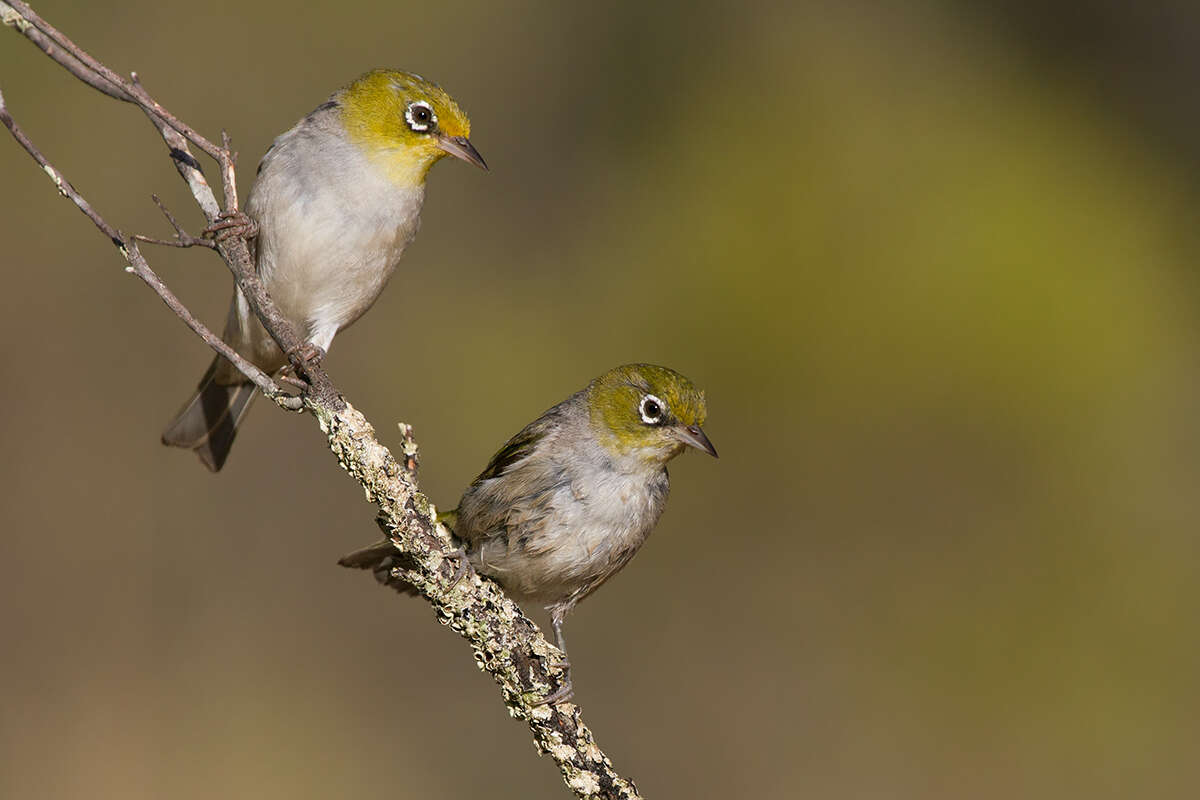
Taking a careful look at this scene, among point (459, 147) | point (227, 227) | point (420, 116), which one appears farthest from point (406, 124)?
point (227, 227)

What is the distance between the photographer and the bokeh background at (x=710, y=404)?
6469 mm

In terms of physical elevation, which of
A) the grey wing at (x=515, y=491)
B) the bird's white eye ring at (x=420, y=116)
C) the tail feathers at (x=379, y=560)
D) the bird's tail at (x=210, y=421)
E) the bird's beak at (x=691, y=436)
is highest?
the bird's white eye ring at (x=420, y=116)

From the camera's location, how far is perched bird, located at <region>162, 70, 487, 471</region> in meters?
3.44

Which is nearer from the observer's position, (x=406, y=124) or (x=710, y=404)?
(x=406, y=124)

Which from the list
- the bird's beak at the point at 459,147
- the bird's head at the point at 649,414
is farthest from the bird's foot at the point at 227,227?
the bird's head at the point at 649,414

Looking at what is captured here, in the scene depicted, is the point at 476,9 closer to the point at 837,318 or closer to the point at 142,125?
the point at 142,125

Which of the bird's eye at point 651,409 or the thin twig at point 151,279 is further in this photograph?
the bird's eye at point 651,409

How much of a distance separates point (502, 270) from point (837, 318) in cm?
240

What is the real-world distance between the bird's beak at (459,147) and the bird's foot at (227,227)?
24.7 inches

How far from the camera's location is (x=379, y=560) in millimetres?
3691

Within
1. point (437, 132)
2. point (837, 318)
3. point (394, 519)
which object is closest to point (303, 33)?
point (837, 318)

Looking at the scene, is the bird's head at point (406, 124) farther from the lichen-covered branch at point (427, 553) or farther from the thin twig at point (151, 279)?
the thin twig at point (151, 279)

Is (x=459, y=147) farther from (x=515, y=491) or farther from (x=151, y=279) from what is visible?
(x=151, y=279)

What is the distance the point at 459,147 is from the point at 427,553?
1.35 m
